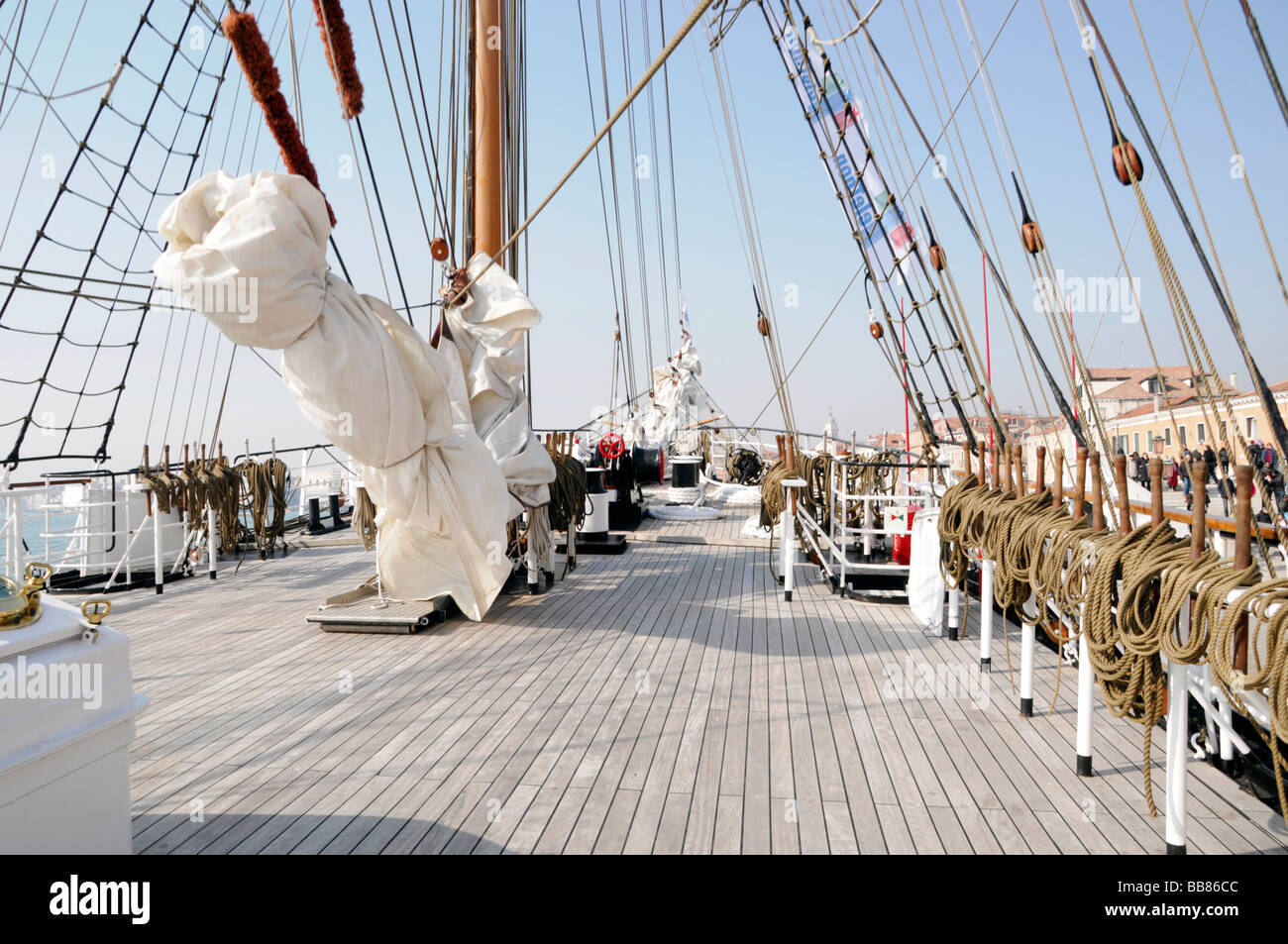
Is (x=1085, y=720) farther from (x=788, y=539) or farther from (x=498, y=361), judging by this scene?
(x=498, y=361)

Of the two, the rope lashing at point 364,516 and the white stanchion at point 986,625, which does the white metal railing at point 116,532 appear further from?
the white stanchion at point 986,625

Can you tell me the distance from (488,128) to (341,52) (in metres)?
2.40

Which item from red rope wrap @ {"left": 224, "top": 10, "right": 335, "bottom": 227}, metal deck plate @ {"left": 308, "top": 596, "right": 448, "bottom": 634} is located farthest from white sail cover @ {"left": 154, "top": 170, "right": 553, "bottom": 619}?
Answer: red rope wrap @ {"left": 224, "top": 10, "right": 335, "bottom": 227}

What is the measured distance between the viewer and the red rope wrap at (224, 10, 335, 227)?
3895 millimetres

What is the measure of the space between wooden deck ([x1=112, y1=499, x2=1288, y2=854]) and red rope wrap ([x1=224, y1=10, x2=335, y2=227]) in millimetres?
2567

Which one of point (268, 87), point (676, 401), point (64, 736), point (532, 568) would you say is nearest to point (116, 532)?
point (532, 568)

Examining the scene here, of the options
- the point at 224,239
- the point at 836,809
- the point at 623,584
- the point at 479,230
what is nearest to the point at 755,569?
the point at 623,584

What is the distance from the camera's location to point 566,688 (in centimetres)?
445

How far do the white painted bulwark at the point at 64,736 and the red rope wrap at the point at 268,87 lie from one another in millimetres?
2654

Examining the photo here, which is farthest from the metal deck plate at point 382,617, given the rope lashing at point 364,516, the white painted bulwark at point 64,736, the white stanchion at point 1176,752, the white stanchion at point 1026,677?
the white stanchion at point 1176,752

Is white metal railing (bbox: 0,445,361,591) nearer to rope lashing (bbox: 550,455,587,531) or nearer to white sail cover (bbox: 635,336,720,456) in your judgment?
rope lashing (bbox: 550,455,587,531)

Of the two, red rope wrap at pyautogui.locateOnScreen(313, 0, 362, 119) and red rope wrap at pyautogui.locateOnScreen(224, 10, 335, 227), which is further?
red rope wrap at pyautogui.locateOnScreen(313, 0, 362, 119)

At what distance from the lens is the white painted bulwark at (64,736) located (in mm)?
1766

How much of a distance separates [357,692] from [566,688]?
3.71ft
